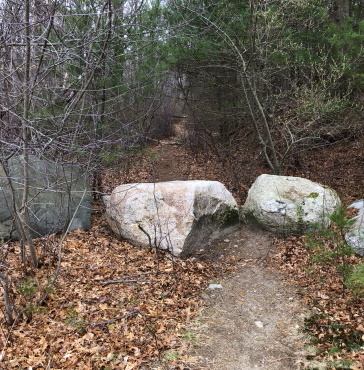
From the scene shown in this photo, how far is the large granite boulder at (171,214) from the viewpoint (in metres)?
6.43

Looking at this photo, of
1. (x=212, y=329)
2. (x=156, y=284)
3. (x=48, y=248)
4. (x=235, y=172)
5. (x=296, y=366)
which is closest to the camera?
(x=296, y=366)

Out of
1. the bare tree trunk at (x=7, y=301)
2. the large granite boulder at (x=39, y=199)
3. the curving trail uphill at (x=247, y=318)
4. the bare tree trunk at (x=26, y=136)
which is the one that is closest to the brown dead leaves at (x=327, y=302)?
the curving trail uphill at (x=247, y=318)

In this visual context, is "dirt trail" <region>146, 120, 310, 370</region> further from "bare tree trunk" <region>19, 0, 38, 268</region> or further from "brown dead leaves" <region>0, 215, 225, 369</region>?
"bare tree trunk" <region>19, 0, 38, 268</region>

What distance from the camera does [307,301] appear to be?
16.4ft

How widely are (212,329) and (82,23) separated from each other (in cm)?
560

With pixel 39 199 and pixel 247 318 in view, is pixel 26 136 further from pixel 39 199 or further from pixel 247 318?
pixel 247 318

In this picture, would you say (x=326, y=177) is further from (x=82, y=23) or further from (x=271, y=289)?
(x=82, y=23)

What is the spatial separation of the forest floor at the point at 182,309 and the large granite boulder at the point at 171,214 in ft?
0.85

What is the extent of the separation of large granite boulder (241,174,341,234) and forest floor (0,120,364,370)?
1.03 feet

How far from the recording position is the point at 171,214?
662cm

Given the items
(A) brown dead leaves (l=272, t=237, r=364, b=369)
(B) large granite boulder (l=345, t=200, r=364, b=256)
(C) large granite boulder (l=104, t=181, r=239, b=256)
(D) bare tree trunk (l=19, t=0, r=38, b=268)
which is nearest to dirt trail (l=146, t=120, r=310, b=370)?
(A) brown dead leaves (l=272, t=237, r=364, b=369)

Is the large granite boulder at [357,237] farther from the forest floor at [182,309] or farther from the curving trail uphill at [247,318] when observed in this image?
the curving trail uphill at [247,318]

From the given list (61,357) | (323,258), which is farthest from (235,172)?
(61,357)

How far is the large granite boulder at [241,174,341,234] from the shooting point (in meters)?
6.96
